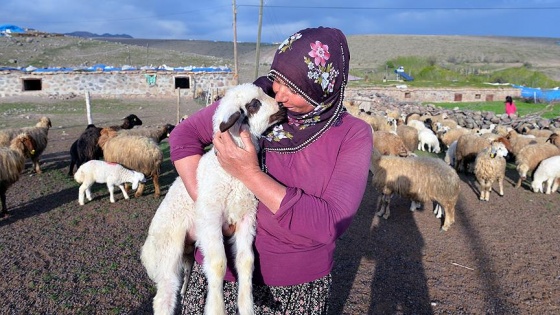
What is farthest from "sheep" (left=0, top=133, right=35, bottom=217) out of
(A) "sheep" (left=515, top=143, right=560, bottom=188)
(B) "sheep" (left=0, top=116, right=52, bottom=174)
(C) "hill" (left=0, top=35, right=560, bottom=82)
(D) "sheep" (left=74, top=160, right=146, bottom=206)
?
(C) "hill" (left=0, top=35, right=560, bottom=82)

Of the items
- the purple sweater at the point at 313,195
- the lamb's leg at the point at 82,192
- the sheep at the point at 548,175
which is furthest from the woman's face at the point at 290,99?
the sheep at the point at 548,175

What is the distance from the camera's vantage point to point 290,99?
173 cm

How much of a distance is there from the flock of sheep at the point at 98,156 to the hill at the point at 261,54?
25.7m

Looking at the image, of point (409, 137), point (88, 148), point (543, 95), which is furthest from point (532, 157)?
point (543, 95)

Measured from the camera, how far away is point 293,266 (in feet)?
5.62

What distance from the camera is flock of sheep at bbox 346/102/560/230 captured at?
7129 millimetres

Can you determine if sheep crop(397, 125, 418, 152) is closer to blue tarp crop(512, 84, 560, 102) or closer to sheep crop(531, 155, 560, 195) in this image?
sheep crop(531, 155, 560, 195)

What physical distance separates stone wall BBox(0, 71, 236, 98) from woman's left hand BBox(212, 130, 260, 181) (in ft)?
83.0

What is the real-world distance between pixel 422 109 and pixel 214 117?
2430 cm

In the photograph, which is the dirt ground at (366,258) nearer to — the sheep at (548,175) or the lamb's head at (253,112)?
the sheep at (548,175)

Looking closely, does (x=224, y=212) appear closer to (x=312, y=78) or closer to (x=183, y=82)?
(x=312, y=78)

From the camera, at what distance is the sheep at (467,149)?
Answer: 35.8 feet

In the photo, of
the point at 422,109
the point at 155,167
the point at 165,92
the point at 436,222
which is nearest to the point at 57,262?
the point at 155,167

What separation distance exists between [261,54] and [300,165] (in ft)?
250
